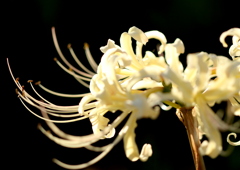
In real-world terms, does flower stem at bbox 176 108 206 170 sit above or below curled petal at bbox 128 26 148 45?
below

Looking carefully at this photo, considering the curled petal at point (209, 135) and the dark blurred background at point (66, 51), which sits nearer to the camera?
the curled petal at point (209, 135)

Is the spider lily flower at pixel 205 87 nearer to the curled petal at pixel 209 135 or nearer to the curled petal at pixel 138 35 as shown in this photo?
the curled petal at pixel 209 135

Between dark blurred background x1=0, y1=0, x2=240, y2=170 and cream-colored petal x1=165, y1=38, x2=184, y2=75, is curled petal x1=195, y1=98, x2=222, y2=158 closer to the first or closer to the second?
cream-colored petal x1=165, y1=38, x2=184, y2=75

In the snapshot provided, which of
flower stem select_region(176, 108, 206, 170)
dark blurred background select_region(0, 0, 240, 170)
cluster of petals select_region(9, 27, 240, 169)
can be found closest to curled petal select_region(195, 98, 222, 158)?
cluster of petals select_region(9, 27, 240, 169)

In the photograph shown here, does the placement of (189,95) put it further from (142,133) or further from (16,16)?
(16,16)

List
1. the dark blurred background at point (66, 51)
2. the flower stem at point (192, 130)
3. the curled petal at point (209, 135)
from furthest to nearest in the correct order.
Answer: the dark blurred background at point (66, 51)
the flower stem at point (192, 130)
the curled petal at point (209, 135)

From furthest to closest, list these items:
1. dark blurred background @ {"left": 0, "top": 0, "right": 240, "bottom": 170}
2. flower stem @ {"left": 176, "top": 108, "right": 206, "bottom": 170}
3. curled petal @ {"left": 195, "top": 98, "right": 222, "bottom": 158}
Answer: dark blurred background @ {"left": 0, "top": 0, "right": 240, "bottom": 170} → flower stem @ {"left": 176, "top": 108, "right": 206, "bottom": 170} → curled petal @ {"left": 195, "top": 98, "right": 222, "bottom": 158}

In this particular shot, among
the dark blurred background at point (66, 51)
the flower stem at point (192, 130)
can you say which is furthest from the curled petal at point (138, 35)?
the dark blurred background at point (66, 51)

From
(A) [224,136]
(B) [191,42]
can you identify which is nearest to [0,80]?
(B) [191,42]

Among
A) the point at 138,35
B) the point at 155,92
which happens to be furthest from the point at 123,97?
the point at 138,35
